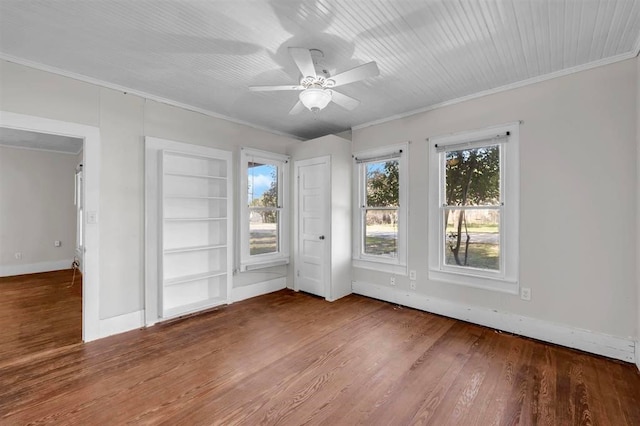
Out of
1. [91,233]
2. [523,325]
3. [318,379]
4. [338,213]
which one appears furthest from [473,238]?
[91,233]

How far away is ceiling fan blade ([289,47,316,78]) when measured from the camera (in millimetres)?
1900

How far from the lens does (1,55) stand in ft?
8.09

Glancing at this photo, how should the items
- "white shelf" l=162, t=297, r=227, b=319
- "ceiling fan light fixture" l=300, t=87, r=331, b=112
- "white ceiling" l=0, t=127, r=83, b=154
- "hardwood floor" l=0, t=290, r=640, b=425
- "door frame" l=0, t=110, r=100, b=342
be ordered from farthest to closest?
"white ceiling" l=0, t=127, r=83, b=154 < "white shelf" l=162, t=297, r=227, b=319 < "door frame" l=0, t=110, r=100, b=342 < "ceiling fan light fixture" l=300, t=87, r=331, b=112 < "hardwood floor" l=0, t=290, r=640, b=425

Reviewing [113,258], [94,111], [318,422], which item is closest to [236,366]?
[318,422]

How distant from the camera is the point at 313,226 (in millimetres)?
4473

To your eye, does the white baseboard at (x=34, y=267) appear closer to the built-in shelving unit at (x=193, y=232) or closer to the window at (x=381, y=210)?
the built-in shelving unit at (x=193, y=232)

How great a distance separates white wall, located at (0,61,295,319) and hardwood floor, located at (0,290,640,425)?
59 centimetres

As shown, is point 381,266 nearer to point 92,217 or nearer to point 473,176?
point 473,176

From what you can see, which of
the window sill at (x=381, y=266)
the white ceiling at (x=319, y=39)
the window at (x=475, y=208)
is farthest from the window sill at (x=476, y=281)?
the white ceiling at (x=319, y=39)

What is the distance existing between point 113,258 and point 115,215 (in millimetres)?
475

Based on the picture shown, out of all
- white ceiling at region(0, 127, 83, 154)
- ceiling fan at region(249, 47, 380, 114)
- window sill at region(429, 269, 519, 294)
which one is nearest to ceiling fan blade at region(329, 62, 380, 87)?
ceiling fan at region(249, 47, 380, 114)

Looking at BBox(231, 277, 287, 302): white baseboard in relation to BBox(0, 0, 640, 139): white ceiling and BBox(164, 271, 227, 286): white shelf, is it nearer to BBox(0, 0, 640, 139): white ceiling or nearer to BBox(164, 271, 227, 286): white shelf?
BBox(164, 271, 227, 286): white shelf

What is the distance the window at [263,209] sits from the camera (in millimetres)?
4207

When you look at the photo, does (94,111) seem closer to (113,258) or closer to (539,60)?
(113,258)
